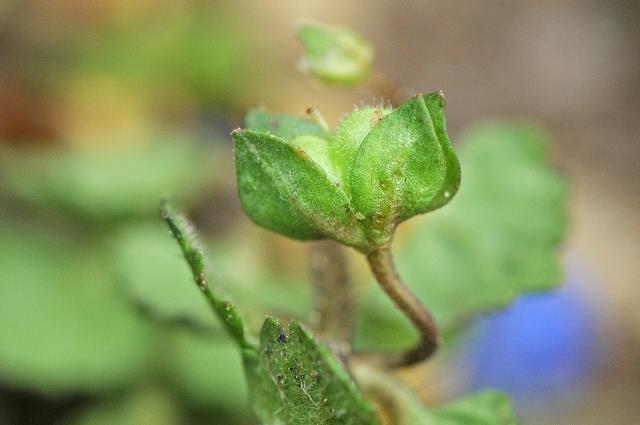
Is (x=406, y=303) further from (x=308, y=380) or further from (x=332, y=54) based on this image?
(x=332, y=54)

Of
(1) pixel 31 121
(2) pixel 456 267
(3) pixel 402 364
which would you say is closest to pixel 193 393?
(2) pixel 456 267

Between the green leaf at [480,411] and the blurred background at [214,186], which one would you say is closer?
the green leaf at [480,411]

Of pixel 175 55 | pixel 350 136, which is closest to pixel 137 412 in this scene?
pixel 350 136

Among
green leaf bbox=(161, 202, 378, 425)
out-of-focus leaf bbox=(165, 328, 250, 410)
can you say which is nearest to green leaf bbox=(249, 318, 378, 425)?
green leaf bbox=(161, 202, 378, 425)

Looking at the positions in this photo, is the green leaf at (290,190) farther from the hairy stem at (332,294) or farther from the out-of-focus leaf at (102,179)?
the out-of-focus leaf at (102,179)

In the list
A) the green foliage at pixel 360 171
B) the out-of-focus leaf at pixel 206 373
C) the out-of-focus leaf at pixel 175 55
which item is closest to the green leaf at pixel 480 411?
the green foliage at pixel 360 171

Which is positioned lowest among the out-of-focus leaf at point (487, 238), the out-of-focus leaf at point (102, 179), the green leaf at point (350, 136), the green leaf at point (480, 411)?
the green leaf at point (480, 411)

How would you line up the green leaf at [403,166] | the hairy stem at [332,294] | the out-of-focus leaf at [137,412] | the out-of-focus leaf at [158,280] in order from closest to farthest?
the green leaf at [403,166] < the hairy stem at [332,294] < the out-of-focus leaf at [158,280] < the out-of-focus leaf at [137,412]
